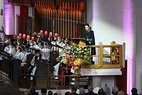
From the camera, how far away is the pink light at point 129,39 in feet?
69.4

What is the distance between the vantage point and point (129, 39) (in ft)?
71.1

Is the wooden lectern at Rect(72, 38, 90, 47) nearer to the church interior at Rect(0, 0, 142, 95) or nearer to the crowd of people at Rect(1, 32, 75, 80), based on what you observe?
the church interior at Rect(0, 0, 142, 95)

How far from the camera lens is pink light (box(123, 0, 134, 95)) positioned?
21.1 m

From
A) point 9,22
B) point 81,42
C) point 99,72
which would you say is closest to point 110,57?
point 99,72

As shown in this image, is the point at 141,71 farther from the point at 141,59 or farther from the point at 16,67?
the point at 16,67

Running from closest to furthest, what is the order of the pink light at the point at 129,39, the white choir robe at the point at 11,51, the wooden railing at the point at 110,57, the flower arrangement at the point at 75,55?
the flower arrangement at the point at 75,55, the wooden railing at the point at 110,57, the pink light at the point at 129,39, the white choir robe at the point at 11,51

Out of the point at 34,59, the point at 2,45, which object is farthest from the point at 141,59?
the point at 2,45

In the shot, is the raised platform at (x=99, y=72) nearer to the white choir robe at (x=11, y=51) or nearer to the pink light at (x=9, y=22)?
the white choir robe at (x=11, y=51)

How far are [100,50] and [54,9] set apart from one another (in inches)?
417

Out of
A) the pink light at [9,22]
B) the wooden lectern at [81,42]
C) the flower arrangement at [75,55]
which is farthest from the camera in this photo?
the pink light at [9,22]

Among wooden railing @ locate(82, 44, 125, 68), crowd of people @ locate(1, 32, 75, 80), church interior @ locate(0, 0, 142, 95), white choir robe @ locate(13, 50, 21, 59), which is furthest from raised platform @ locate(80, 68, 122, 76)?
white choir robe @ locate(13, 50, 21, 59)

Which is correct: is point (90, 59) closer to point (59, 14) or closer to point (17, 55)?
point (17, 55)

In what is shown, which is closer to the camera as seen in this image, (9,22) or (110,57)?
(110,57)

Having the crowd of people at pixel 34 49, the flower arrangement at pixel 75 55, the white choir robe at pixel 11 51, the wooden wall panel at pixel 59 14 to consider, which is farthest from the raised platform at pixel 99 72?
the wooden wall panel at pixel 59 14
